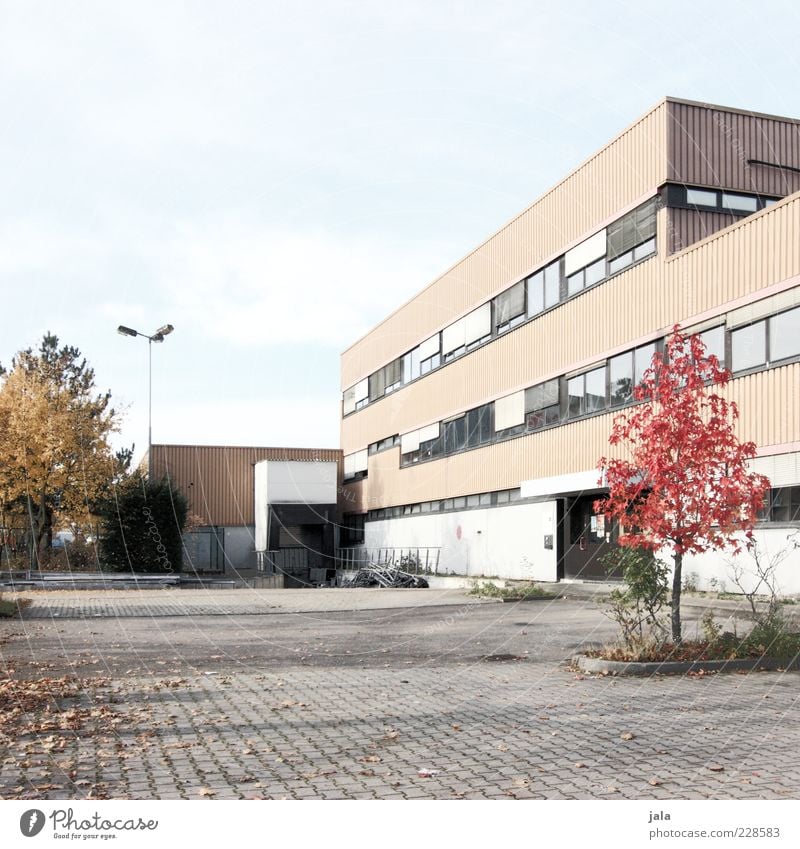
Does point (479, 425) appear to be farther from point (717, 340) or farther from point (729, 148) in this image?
point (717, 340)

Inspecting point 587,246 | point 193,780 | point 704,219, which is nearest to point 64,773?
point 193,780

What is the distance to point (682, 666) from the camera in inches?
455

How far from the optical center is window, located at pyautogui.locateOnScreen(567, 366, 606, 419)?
27531mm

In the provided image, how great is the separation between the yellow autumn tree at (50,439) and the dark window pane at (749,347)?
1349 cm

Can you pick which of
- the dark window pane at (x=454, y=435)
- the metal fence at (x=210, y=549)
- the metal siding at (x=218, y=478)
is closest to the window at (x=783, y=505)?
the dark window pane at (x=454, y=435)

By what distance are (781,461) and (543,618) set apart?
6108mm

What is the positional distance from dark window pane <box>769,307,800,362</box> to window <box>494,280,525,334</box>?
501 inches

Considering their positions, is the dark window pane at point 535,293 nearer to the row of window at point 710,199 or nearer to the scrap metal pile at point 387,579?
the row of window at point 710,199

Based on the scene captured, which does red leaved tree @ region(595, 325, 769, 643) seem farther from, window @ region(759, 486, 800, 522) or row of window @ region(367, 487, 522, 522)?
row of window @ region(367, 487, 522, 522)

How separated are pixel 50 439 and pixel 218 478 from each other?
3269 cm

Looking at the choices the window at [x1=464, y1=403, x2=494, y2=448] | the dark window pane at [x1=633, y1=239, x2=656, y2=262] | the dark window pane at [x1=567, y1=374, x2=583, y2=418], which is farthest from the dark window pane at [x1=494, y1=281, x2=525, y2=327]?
the dark window pane at [x1=633, y1=239, x2=656, y2=262]

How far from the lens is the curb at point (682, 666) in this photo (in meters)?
11.4

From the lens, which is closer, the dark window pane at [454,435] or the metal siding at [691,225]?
the metal siding at [691,225]

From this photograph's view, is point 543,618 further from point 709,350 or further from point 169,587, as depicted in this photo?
point 169,587
